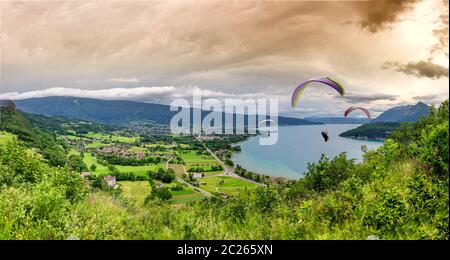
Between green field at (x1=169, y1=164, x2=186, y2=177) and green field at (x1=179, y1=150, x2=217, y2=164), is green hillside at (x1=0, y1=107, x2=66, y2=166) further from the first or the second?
green field at (x1=179, y1=150, x2=217, y2=164)

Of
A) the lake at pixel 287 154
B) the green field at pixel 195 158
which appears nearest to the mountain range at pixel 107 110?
the lake at pixel 287 154

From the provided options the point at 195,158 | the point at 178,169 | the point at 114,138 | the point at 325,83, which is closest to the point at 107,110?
the point at 114,138

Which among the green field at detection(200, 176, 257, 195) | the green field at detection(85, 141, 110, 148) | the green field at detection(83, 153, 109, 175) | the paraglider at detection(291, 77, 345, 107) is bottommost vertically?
the green field at detection(200, 176, 257, 195)

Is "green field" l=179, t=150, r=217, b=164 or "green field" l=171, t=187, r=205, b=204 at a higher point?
"green field" l=179, t=150, r=217, b=164

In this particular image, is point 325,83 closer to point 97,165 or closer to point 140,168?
point 140,168

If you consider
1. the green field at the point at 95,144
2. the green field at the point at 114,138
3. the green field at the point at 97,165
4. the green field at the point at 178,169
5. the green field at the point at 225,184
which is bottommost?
the green field at the point at 225,184

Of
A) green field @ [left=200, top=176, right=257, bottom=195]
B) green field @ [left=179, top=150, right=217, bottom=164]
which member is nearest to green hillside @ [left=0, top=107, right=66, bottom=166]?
green field @ [left=200, top=176, right=257, bottom=195]

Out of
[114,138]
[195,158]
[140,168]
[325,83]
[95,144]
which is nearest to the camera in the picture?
[325,83]

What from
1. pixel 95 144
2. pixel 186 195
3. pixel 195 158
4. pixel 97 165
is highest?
pixel 95 144

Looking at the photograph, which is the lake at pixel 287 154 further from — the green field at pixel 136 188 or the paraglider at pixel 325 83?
the paraglider at pixel 325 83

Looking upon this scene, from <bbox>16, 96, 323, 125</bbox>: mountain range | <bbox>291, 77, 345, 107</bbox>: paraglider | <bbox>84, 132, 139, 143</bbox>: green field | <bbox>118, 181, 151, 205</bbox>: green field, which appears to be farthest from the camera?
<bbox>16, 96, 323, 125</bbox>: mountain range
